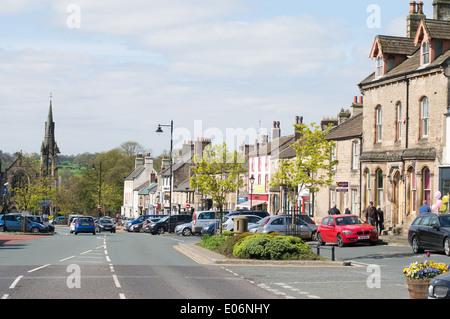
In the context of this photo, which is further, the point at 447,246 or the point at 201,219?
the point at 201,219

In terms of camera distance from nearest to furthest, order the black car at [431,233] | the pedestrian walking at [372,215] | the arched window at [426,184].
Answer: the black car at [431,233], the arched window at [426,184], the pedestrian walking at [372,215]

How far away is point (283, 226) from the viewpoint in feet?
121

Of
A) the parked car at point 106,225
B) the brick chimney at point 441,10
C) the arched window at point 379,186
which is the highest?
the brick chimney at point 441,10

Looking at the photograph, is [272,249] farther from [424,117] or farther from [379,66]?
[379,66]

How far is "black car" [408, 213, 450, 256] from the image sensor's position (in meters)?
25.6

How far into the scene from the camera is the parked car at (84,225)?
187 feet

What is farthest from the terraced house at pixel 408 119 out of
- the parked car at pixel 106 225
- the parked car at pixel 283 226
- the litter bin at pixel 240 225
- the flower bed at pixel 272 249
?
the parked car at pixel 106 225

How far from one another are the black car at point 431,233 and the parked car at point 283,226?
350 inches

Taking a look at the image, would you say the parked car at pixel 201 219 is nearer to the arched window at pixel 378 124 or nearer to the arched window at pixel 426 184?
the arched window at pixel 378 124

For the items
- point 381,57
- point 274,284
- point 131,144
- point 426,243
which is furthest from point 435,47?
point 131,144

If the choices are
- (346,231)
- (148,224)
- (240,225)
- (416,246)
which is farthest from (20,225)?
(416,246)

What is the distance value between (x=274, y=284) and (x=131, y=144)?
127268 millimetres

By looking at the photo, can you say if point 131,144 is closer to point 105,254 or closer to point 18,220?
point 18,220

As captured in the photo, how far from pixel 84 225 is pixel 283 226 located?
2510 centimetres
